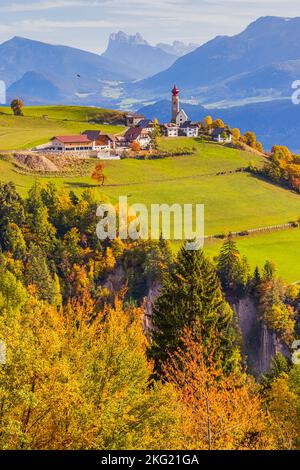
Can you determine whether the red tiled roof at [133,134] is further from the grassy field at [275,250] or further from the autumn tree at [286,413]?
the autumn tree at [286,413]

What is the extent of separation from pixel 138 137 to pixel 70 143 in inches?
923

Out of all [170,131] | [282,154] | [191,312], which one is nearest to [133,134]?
[170,131]

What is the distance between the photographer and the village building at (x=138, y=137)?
167375mm

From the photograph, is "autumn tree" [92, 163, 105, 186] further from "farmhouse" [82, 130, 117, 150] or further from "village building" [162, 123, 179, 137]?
"village building" [162, 123, 179, 137]

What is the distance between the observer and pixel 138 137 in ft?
556

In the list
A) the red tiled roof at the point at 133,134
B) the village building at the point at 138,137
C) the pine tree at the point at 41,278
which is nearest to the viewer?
the pine tree at the point at 41,278

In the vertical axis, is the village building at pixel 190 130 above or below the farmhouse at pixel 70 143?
above

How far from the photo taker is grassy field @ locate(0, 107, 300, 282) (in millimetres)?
115125

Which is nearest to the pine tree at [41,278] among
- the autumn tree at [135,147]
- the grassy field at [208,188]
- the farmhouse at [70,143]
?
the grassy field at [208,188]

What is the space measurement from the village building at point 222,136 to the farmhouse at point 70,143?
47511 mm

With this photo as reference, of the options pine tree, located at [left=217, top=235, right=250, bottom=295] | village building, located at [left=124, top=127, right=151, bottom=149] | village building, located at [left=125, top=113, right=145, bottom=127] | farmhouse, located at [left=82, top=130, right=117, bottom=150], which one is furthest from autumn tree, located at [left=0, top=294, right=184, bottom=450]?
village building, located at [left=125, top=113, right=145, bottom=127]

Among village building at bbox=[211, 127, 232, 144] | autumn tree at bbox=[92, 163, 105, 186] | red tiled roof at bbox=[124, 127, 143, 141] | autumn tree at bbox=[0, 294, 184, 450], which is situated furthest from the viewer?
village building at bbox=[211, 127, 232, 144]

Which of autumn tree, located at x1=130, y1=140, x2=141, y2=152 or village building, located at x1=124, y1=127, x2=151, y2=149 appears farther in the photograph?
village building, located at x1=124, y1=127, x2=151, y2=149

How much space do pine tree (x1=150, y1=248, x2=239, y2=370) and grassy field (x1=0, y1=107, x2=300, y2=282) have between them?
178 feet
